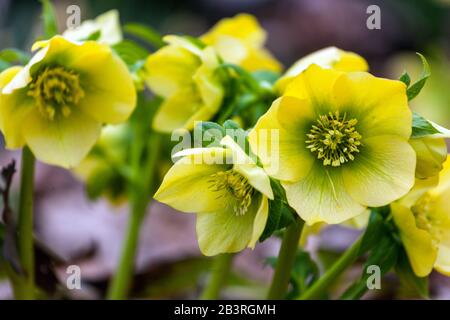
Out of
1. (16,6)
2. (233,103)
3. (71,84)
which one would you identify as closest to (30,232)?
(71,84)

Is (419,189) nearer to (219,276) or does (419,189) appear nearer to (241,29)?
(219,276)

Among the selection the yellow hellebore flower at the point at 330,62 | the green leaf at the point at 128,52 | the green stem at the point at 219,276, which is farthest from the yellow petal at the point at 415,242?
the green leaf at the point at 128,52

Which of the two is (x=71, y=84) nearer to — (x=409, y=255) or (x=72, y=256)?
(x=409, y=255)

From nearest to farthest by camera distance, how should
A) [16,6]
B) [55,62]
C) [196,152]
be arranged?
1. [196,152]
2. [55,62]
3. [16,6]

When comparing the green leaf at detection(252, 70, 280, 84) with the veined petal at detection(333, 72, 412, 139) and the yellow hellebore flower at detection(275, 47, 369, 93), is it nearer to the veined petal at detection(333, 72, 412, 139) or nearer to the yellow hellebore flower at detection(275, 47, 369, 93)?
the yellow hellebore flower at detection(275, 47, 369, 93)

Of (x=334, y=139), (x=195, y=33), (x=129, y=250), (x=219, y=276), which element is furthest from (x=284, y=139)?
(x=195, y=33)
